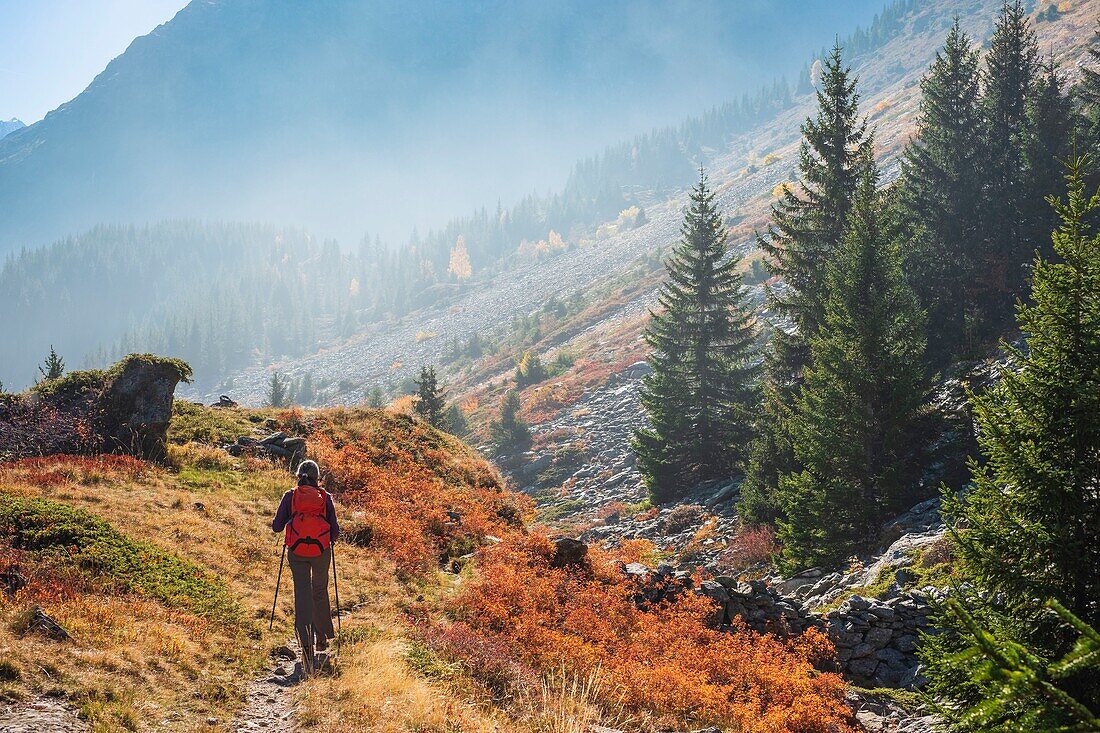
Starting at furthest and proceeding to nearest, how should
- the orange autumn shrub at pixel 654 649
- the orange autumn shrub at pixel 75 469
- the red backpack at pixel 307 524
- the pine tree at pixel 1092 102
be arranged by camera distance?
the pine tree at pixel 1092 102, the orange autumn shrub at pixel 75 469, the orange autumn shrub at pixel 654 649, the red backpack at pixel 307 524

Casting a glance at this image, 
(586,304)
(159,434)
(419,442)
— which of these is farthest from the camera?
(586,304)

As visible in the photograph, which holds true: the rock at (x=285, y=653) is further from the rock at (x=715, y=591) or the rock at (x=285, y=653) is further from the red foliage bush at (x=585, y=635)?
the rock at (x=715, y=591)

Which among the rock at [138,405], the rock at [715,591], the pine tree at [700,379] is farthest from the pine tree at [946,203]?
the rock at [138,405]

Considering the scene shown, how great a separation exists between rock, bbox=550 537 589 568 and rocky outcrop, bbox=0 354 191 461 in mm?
9915

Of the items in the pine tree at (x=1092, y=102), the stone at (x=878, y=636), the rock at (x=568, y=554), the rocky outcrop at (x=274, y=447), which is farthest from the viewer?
the pine tree at (x=1092, y=102)

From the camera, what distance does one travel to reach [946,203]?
30.2m

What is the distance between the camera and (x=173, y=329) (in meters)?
170

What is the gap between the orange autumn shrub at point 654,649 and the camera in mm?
8180

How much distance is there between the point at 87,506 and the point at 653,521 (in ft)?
61.5

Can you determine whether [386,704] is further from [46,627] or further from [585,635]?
[585,635]

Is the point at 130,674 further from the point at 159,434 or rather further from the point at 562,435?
the point at 562,435

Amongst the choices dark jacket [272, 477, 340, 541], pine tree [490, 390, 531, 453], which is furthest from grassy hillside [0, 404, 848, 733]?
pine tree [490, 390, 531, 453]

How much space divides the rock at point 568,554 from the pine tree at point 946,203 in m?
19.6

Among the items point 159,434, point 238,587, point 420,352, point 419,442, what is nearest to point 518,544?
point 238,587
